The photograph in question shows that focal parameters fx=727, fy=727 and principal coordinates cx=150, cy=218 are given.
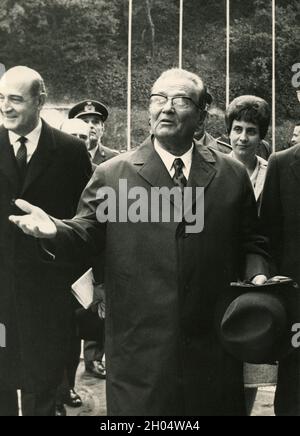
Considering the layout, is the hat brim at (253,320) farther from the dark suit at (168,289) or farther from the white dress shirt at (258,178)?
the white dress shirt at (258,178)

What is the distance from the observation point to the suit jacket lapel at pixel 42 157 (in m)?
3.31

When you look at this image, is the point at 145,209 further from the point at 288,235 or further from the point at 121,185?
the point at 288,235

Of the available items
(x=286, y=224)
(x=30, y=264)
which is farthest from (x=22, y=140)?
(x=286, y=224)

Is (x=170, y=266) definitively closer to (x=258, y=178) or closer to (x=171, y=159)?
(x=171, y=159)

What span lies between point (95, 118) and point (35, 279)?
1515 mm

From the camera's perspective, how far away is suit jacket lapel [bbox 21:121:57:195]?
10.9ft

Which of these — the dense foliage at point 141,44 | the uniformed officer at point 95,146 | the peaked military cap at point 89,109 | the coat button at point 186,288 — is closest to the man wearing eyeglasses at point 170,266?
the coat button at point 186,288

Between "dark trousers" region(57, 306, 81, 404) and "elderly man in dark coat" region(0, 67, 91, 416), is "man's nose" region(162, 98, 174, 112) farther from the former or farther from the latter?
"dark trousers" region(57, 306, 81, 404)

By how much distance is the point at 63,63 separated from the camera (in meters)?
4.36

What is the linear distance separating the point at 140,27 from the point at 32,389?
8.08 feet

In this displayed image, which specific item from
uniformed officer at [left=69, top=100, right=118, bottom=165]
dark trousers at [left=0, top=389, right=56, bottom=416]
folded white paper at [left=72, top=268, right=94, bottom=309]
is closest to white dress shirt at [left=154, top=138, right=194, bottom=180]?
folded white paper at [left=72, top=268, right=94, bottom=309]

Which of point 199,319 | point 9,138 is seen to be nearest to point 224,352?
point 199,319

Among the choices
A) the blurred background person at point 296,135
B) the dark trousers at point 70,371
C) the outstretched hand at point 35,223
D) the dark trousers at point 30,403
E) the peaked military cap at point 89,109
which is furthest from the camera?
the peaked military cap at point 89,109

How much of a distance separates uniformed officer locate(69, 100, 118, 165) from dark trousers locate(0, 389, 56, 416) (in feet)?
4.86
